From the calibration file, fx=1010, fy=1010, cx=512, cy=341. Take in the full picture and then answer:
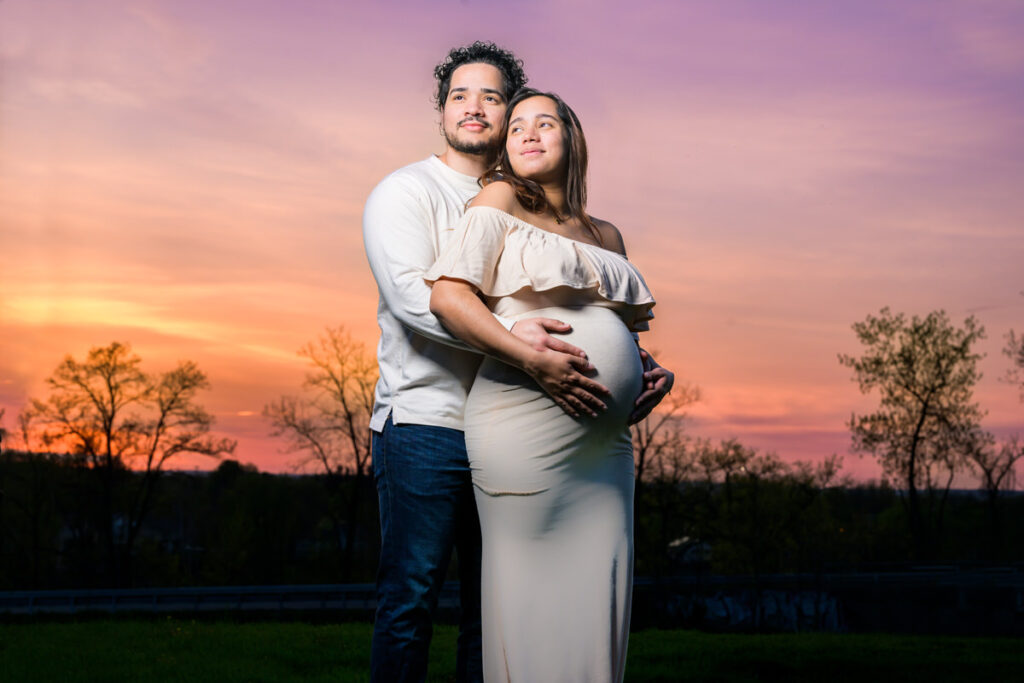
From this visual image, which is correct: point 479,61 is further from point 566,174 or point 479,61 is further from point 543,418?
point 543,418

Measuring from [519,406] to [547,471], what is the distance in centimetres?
24

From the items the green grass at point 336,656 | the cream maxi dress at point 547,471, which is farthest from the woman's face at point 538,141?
the green grass at point 336,656

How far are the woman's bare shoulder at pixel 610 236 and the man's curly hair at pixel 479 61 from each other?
2.54 ft

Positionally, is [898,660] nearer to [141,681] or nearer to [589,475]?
[141,681]

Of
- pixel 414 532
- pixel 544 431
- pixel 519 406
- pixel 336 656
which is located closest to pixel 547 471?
pixel 544 431

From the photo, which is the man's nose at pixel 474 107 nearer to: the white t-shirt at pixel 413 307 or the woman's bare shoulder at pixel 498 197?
the white t-shirt at pixel 413 307

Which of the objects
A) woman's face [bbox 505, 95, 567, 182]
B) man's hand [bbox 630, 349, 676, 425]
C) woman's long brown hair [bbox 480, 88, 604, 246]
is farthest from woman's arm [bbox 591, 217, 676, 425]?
woman's face [bbox 505, 95, 567, 182]

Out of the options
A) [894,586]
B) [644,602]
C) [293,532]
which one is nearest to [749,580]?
[894,586]

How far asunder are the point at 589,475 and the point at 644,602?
75.1 feet

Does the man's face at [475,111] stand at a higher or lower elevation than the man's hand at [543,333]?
higher

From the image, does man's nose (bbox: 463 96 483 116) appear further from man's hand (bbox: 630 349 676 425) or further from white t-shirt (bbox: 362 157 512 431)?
man's hand (bbox: 630 349 676 425)

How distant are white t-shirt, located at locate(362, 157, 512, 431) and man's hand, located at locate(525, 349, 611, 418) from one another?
42cm

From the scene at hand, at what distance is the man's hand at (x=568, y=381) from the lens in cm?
328

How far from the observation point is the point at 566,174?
3.69 m
